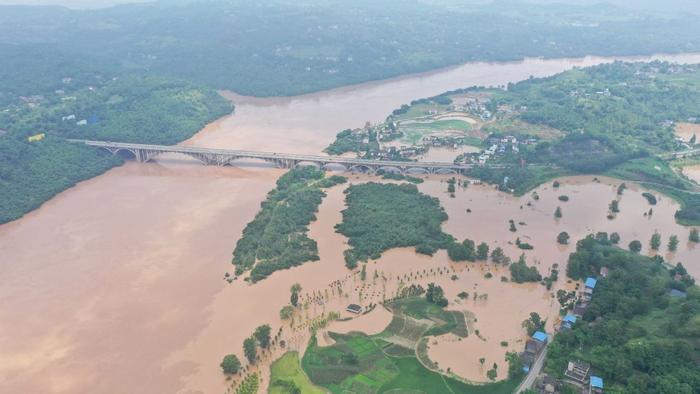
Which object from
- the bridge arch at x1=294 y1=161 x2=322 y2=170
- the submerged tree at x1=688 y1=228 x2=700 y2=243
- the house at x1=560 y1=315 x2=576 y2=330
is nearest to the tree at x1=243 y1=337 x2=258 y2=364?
the house at x1=560 y1=315 x2=576 y2=330

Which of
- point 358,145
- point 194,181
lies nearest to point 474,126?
point 358,145

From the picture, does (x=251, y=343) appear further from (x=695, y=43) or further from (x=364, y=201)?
(x=695, y=43)

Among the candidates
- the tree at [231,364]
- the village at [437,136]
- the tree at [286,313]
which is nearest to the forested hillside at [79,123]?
the village at [437,136]

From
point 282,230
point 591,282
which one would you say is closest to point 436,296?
point 591,282

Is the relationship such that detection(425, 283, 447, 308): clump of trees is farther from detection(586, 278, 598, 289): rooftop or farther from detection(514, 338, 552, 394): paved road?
detection(586, 278, 598, 289): rooftop

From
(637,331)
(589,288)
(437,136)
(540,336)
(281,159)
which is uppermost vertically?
(437,136)

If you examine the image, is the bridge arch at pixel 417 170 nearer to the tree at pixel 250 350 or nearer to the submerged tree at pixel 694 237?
the submerged tree at pixel 694 237

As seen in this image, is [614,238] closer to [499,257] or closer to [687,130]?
[499,257]
